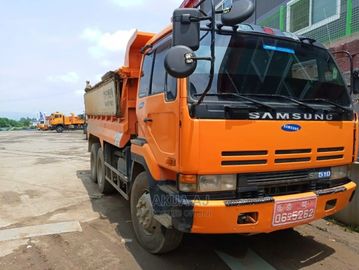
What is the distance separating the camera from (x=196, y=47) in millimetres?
3119

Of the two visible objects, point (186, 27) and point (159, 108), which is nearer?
point (186, 27)

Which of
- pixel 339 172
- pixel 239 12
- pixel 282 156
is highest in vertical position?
pixel 239 12

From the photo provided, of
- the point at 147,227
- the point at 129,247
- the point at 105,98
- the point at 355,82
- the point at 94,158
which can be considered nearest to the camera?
the point at 147,227

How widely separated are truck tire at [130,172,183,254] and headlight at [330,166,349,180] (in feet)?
5.70

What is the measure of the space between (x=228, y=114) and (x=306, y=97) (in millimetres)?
1097

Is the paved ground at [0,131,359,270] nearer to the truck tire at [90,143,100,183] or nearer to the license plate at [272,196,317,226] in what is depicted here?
the license plate at [272,196,317,226]

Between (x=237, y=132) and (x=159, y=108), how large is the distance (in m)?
0.97

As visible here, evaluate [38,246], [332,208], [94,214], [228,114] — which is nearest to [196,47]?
[228,114]

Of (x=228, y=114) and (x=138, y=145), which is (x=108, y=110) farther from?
(x=228, y=114)

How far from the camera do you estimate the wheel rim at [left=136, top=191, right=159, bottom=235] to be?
4.09m

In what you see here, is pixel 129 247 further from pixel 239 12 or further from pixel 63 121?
pixel 63 121

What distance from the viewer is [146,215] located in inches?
167

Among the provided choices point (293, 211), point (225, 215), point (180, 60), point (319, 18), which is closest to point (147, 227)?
point (225, 215)

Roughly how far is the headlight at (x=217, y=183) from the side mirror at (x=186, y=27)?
113 cm
